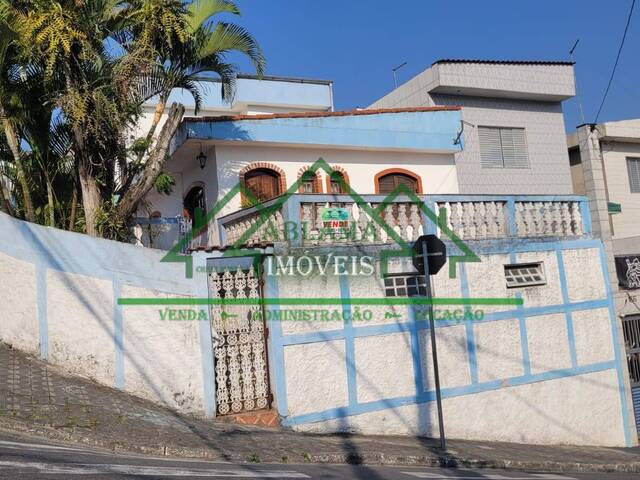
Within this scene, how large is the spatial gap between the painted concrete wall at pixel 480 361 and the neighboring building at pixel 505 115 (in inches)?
195

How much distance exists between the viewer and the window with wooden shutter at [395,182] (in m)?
14.2

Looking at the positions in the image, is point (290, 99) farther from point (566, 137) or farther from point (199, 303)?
point (199, 303)

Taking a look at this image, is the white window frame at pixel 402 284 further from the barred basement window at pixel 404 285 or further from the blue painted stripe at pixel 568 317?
the blue painted stripe at pixel 568 317

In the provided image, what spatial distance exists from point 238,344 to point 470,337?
12.4ft

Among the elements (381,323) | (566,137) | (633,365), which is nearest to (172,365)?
(381,323)

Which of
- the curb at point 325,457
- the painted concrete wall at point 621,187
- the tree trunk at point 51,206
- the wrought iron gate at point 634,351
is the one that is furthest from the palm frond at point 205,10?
the painted concrete wall at point 621,187

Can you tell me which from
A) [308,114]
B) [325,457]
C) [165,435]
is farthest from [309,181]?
[165,435]

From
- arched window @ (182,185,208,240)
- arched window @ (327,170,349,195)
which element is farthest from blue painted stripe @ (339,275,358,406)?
arched window @ (327,170,349,195)

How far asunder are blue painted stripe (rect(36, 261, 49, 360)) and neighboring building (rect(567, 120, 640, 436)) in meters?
11.1

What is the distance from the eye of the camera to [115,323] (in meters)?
7.76

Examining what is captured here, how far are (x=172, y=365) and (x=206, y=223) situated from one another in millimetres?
5011

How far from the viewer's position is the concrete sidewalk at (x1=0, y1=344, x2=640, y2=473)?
6.38 metres

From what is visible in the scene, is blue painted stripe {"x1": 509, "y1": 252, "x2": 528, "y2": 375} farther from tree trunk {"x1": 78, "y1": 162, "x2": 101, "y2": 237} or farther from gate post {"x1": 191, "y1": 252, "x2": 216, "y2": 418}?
tree trunk {"x1": 78, "y1": 162, "x2": 101, "y2": 237}

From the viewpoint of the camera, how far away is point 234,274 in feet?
27.0
